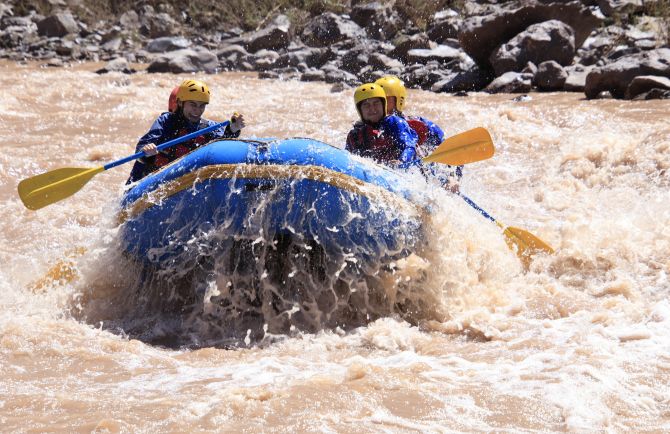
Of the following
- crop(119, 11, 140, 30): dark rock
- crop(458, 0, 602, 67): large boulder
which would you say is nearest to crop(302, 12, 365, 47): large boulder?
crop(458, 0, 602, 67): large boulder

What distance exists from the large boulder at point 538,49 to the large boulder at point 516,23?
37cm

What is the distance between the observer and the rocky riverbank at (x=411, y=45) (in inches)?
455

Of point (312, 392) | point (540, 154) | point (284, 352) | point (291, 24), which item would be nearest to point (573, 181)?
point (540, 154)

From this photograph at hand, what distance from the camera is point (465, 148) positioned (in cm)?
523

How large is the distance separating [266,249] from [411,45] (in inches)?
390

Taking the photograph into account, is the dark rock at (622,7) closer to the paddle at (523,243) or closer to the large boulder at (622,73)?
the large boulder at (622,73)

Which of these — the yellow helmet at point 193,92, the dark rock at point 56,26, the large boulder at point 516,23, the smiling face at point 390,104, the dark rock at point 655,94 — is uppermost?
the dark rock at point 56,26

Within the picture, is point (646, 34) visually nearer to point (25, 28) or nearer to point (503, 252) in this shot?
point (503, 252)

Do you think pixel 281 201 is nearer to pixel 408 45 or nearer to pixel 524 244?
pixel 524 244

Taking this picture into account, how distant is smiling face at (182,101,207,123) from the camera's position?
6.05 meters

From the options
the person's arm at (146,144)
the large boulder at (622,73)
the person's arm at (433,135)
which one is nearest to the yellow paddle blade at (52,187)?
the person's arm at (146,144)

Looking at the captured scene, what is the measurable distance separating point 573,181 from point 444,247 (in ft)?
11.7

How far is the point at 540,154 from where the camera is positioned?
9.03 m

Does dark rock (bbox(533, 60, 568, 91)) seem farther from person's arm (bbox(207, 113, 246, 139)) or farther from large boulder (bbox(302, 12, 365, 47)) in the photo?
person's arm (bbox(207, 113, 246, 139))
